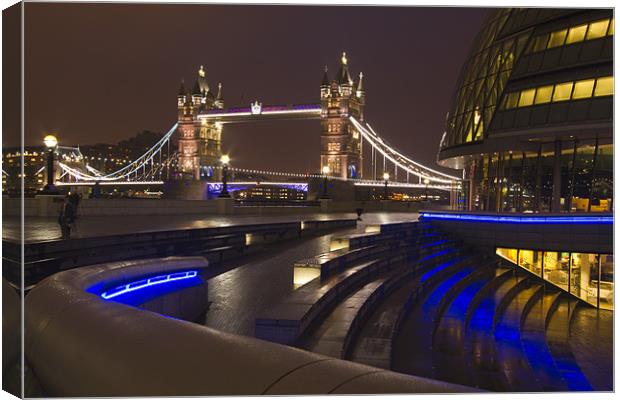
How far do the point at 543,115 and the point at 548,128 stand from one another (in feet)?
2.62

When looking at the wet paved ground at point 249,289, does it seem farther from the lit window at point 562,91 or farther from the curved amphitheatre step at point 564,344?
the lit window at point 562,91

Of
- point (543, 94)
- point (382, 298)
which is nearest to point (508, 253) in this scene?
point (543, 94)

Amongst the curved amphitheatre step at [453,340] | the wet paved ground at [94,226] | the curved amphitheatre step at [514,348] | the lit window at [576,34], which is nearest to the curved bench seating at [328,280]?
the curved amphitheatre step at [453,340]

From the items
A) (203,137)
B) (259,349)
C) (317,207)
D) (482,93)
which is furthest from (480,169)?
(203,137)

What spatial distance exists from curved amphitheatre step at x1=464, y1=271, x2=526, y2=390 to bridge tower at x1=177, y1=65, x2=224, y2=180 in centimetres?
8897

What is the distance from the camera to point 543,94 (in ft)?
72.4

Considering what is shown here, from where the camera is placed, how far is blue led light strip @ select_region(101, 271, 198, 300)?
227 inches

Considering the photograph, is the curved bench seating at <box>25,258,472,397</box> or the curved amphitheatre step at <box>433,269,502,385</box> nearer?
the curved bench seating at <box>25,258,472,397</box>

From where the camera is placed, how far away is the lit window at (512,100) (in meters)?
23.0

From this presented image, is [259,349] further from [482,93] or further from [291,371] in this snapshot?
[482,93]

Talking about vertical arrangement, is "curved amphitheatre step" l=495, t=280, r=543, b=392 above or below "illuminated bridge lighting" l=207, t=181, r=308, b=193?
below

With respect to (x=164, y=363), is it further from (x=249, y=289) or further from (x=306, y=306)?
(x=249, y=289)

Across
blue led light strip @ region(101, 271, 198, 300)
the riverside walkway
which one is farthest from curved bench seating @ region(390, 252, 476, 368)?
the riverside walkway

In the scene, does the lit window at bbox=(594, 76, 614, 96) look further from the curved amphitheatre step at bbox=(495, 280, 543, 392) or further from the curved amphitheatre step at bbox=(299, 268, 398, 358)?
the curved amphitheatre step at bbox=(299, 268, 398, 358)
